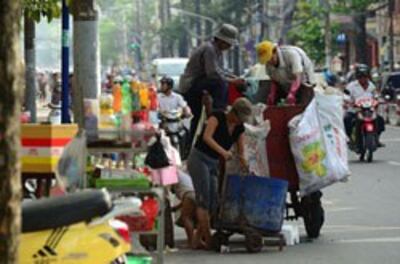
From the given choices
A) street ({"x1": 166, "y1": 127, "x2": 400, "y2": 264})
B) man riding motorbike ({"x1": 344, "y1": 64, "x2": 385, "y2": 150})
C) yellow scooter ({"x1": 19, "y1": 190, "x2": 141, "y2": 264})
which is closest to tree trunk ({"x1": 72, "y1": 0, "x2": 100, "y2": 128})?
street ({"x1": 166, "y1": 127, "x2": 400, "y2": 264})

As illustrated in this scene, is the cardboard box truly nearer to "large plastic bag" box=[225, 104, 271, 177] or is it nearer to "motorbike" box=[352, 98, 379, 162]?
"large plastic bag" box=[225, 104, 271, 177]

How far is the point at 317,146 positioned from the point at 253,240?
4.31ft

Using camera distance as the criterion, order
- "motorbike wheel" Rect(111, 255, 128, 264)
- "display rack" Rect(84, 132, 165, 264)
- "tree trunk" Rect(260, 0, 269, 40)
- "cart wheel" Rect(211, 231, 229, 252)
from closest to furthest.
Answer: "motorbike wheel" Rect(111, 255, 128, 264)
"display rack" Rect(84, 132, 165, 264)
"cart wheel" Rect(211, 231, 229, 252)
"tree trunk" Rect(260, 0, 269, 40)

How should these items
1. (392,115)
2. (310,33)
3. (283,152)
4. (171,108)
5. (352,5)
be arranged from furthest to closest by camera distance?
(310,33)
(352,5)
(392,115)
(171,108)
(283,152)

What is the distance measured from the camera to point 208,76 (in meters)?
15.3

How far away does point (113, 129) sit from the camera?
10.8m

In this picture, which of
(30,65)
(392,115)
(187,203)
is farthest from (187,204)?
(392,115)

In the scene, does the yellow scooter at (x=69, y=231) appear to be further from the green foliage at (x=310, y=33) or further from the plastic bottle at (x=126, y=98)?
the green foliage at (x=310, y=33)

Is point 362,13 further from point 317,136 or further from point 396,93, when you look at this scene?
point 317,136

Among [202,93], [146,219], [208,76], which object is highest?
[208,76]

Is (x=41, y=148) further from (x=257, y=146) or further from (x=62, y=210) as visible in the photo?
(x=257, y=146)

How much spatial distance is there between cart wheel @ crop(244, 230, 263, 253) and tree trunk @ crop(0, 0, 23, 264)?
8.27m

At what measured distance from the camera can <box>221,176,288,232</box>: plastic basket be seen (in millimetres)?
14141

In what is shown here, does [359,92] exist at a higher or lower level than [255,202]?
higher
